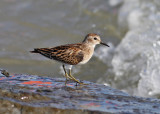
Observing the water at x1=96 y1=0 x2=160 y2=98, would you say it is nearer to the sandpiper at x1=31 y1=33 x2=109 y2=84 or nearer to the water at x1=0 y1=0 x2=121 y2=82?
the water at x1=0 y1=0 x2=121 y2=82

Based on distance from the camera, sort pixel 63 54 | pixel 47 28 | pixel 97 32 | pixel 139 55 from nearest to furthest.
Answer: pixel 63 54 < pixel 139 55 < pixel 97 32 < pixel 47 28

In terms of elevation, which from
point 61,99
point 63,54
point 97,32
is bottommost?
point 61,99

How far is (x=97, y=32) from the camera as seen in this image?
52.7ft

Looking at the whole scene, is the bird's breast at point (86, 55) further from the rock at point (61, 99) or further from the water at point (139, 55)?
the water at point (139, 55)

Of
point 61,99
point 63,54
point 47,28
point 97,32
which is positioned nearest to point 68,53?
point 63,54

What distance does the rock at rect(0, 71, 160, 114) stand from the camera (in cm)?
566

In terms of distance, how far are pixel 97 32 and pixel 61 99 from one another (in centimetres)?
1018

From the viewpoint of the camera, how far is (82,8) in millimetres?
17703

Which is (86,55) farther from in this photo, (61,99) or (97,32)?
(97,32)

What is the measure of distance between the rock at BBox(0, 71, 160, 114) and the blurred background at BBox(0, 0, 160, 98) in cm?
461

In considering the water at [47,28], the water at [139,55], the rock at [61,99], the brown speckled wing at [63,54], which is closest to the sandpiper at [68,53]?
the brown speckled wing at [63,54]

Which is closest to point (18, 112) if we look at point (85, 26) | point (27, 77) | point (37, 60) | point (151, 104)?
point (27, 77)

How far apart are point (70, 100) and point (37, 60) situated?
322 inches

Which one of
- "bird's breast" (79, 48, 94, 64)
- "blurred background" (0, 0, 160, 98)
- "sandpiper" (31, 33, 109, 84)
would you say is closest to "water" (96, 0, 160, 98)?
"blurred background" (0, 0, 160, 98)
